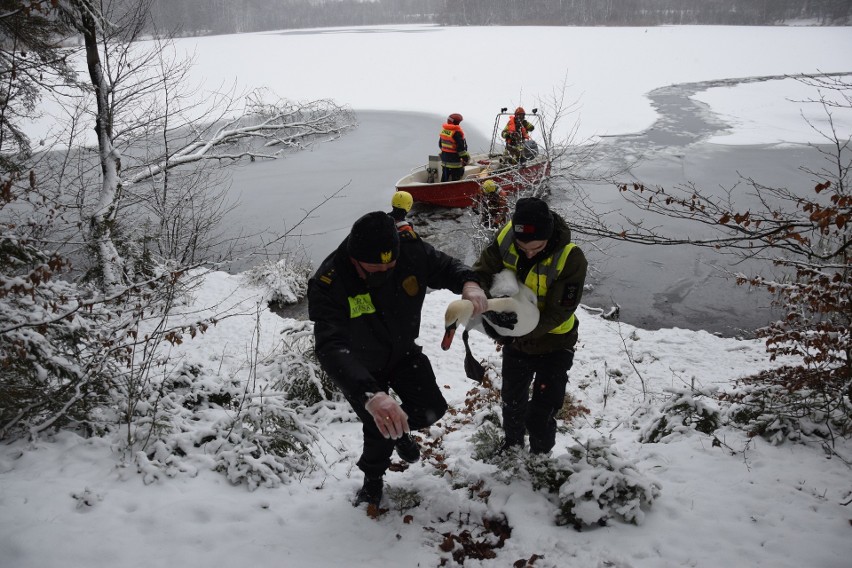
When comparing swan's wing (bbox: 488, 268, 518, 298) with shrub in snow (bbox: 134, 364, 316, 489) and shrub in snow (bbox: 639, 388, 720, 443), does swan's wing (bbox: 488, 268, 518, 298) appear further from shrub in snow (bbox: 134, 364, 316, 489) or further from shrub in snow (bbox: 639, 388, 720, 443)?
shrub in snow (bbox: 639, 388, 720, 443)

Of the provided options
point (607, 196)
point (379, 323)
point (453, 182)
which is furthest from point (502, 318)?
point (607, 196)

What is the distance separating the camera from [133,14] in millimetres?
6590

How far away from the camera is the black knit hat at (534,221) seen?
2742mm

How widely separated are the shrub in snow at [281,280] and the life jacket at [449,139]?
4.26 meters

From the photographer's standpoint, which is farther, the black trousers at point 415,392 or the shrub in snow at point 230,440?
the shrub in snow at point 230,440

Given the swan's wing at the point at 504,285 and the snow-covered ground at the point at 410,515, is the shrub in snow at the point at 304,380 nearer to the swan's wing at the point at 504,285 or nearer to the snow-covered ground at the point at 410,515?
the snow-covered ground at the point at 410,515

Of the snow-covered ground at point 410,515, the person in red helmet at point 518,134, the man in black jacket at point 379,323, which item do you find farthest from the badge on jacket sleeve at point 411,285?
the person in red helmet at point 518,134

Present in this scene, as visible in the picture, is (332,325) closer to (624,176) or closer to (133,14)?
(133,14)

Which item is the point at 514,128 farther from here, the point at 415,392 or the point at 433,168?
the point at 415,392

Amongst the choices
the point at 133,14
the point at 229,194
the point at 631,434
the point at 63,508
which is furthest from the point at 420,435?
the point at 229,194

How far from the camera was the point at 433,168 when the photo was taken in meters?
12.1

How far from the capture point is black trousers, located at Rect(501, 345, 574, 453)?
10.2 ft

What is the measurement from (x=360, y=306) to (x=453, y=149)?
920 centimetres

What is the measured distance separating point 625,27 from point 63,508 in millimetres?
68748
